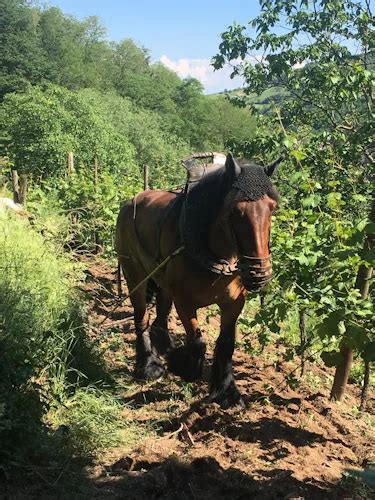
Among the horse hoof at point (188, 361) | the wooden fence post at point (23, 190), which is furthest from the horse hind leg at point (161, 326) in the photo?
the wooden fence post at point (23, 190)

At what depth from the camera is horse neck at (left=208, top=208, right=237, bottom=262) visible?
3.58 meters

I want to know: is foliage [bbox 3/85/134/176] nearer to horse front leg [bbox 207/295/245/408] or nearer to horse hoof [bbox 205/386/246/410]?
horse front leg [bbox 207/295/245/408]

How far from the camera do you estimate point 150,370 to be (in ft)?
15.6

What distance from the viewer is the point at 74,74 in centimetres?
5488

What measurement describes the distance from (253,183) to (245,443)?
1.80m

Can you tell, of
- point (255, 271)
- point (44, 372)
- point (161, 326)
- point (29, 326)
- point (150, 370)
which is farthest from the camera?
point (161, 326)

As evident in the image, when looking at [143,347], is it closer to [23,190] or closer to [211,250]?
[211,250]

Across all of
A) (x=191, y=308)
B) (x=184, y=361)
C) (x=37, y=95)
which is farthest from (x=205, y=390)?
(x=37, y=95)

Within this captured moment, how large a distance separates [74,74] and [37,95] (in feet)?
127

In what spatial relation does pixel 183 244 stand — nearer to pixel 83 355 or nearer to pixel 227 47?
pixel 83 355

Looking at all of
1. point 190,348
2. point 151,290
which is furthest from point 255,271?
point 151,290

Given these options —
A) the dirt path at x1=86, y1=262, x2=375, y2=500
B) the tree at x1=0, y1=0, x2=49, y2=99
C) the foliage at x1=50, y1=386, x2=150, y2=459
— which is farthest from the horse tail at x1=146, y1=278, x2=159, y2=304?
the tree at x1=0, y1=0, x2=49, y2=99

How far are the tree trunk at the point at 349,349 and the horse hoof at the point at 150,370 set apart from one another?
165 cm

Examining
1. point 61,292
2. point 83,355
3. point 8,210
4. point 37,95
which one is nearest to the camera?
point 83,355
